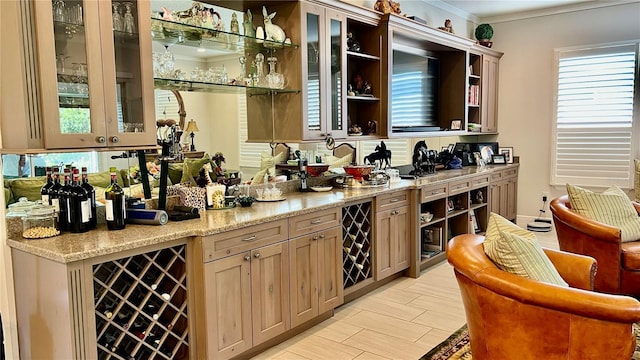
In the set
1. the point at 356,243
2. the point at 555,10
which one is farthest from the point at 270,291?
the point at 555,10

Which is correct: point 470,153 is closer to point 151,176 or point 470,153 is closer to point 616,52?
point 616,52

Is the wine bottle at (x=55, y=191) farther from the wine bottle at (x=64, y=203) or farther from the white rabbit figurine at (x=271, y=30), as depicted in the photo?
the white rabbit figurine at (x=271, y=30)

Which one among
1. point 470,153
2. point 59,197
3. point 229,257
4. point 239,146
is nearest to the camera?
point 59,197

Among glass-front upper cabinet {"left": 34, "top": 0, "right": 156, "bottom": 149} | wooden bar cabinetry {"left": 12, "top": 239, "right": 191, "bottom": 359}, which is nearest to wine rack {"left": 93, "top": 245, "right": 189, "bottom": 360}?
wooden bar cabinetry {"left": 12, "top": 239, "right": 191, "bottom": 359}

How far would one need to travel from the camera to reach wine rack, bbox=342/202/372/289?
12.6 feet

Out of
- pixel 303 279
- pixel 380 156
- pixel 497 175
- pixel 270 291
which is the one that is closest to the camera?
pixel 270 291

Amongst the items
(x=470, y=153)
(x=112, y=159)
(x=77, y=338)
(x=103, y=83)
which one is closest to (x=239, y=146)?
(x=112, y=159)

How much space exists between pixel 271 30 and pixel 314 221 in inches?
58.5

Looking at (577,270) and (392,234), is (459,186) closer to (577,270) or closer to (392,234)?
(392,234)

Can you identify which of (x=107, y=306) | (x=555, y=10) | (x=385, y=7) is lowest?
(x=107, y=306)

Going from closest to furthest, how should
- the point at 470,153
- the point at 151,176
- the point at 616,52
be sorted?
the point at 151,176
the point at 616,52
the point at 470,153

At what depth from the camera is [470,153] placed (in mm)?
6352

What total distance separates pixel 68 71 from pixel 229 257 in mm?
1226

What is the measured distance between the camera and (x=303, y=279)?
3211 mm
